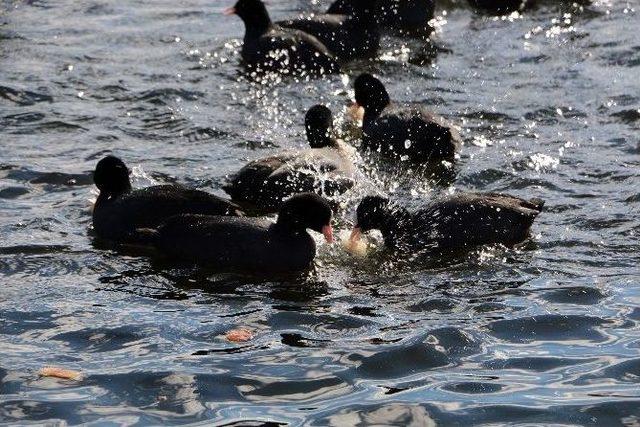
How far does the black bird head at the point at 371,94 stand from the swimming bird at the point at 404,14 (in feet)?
12.2

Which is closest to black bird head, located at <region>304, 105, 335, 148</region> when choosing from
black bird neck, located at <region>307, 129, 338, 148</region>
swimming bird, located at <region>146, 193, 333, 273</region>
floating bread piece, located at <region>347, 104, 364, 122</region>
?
black bird neck, located at <region>307, 129, 338, 148</region>

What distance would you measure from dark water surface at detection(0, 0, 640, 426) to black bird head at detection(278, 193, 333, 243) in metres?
0.30

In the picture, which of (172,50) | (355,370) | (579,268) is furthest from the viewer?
(172,50)

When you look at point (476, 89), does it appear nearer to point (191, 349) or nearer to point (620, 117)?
point (620, 117)

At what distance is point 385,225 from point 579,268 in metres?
1.38

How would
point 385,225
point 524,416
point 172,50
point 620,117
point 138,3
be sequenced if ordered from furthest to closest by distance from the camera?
point 138,3 → point 172,50 → point 620,117 → point 385,225 → point 524,416

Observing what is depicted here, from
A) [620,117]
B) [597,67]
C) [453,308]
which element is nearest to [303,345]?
[453,308]

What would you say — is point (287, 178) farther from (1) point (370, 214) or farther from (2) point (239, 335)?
(2) point (239, 335)

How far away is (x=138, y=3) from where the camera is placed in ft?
55.3

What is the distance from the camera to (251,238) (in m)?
8.88

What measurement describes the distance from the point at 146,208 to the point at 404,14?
7.29 m

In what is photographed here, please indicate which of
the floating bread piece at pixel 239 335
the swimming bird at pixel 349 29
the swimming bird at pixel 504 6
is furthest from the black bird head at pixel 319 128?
the swimming bird at pixel 504 6

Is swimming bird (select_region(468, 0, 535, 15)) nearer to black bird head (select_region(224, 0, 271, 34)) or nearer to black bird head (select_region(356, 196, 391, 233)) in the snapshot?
black bird head (select_region(224, 0, 271, 34))

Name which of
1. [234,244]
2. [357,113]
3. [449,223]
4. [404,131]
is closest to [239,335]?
[234,244]
